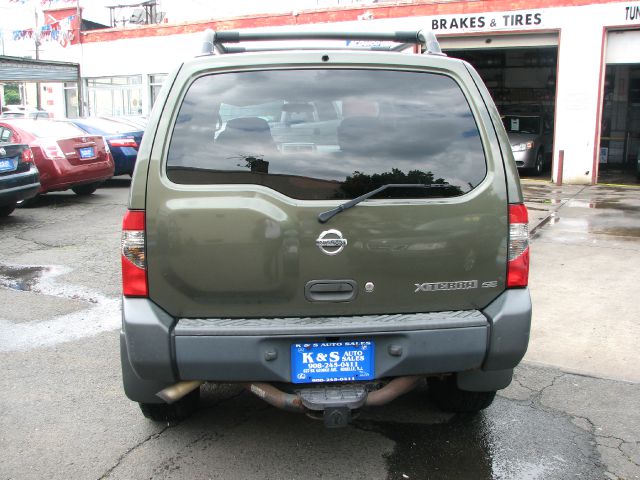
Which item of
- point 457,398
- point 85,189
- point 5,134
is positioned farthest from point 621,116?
point 457,398

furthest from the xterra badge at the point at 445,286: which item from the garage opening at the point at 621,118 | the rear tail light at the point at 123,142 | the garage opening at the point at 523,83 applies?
the garage opening at the point at 621,118

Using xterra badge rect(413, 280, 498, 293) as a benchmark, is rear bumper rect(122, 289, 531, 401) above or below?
below

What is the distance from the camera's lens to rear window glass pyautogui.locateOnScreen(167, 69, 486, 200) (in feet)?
9.14

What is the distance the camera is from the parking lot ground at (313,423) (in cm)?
308

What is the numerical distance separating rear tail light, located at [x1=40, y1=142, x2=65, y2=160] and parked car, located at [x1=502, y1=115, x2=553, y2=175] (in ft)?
34.1

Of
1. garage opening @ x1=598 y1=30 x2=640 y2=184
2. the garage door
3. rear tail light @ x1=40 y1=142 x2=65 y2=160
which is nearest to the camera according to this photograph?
rear tail light @ x1=40 y1=142 x2=65 y2=160

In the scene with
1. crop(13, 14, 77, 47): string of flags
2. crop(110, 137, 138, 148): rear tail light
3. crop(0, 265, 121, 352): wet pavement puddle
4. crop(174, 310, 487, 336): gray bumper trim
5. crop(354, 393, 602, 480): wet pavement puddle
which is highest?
crop(13, 14, 77, 47): string of flags

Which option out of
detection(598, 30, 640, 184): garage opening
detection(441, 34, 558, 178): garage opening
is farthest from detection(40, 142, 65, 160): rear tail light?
detection(598, 30, 640, 184): garage opening

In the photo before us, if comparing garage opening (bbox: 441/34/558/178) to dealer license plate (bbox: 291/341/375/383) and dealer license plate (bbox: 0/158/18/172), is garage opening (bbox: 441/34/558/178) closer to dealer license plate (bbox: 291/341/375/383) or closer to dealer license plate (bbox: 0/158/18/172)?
dealer license plate (bbox: 0/158/18/172)

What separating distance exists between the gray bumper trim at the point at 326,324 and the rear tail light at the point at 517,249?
241mm

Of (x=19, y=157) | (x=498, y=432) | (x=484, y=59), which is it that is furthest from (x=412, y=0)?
(x=498, y=432)

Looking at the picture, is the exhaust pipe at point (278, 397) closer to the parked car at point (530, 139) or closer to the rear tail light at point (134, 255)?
the rear tail light at point (134, 255)

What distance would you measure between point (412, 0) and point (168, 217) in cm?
1498

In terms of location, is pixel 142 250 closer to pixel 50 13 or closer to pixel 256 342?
pixel 256 342
